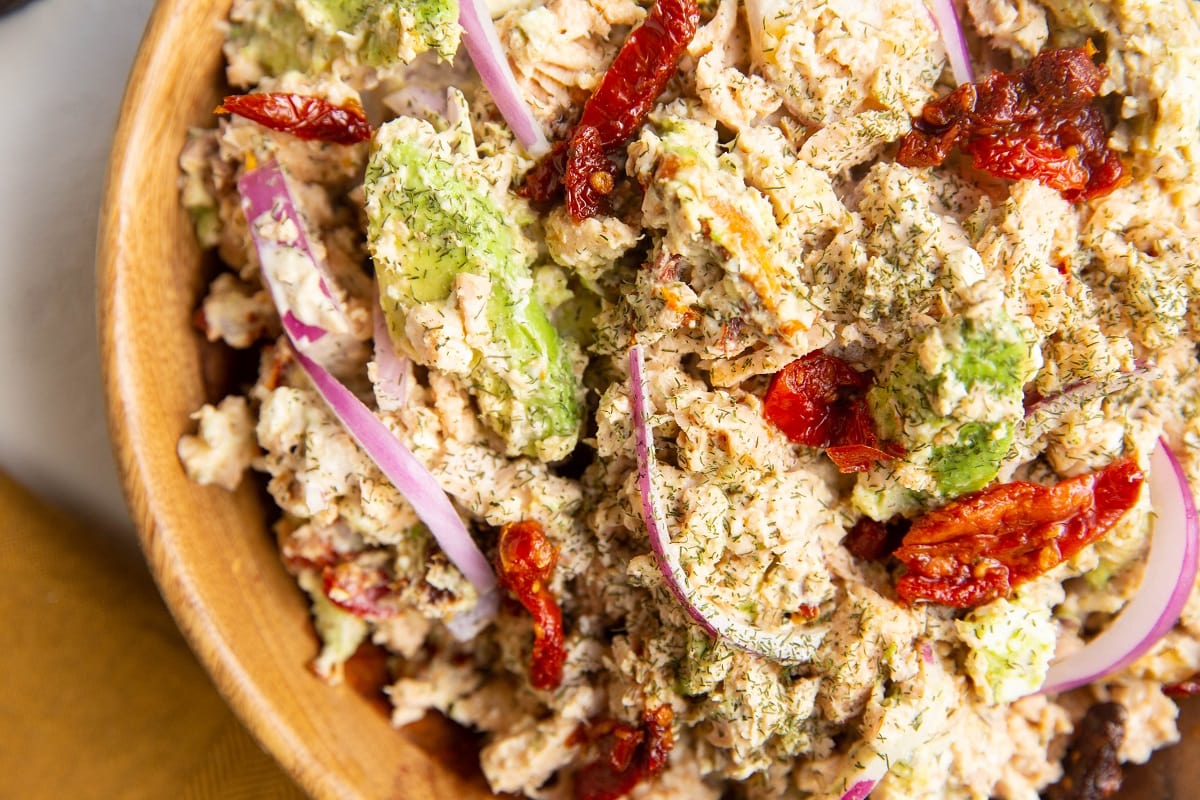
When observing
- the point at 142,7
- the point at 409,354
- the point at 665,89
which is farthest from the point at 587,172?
the point at 142,7

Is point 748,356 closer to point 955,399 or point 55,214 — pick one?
point 955,399

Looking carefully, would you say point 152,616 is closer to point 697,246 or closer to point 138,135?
point 138,135

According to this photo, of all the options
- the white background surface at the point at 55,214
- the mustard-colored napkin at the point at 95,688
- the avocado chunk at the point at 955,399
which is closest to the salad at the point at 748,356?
the avocado chunk at the point at 955,399

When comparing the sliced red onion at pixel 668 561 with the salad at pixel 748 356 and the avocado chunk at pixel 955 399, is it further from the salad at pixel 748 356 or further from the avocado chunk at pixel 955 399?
the avocado chunk at pixel 955 399

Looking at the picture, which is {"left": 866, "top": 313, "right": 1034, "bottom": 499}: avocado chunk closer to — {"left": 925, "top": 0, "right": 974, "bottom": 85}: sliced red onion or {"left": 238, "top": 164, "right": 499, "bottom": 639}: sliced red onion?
{"left": 925, "top": 0, "right": 974, "bottom": 85}: sliced red onion

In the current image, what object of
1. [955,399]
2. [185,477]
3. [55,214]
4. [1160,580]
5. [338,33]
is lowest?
[1160,580]

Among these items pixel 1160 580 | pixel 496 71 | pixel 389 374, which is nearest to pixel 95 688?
pixel 389 374

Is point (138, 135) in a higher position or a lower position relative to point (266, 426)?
higher
